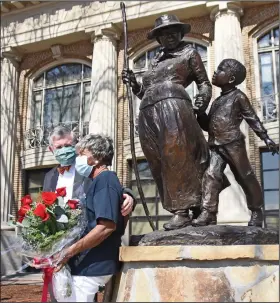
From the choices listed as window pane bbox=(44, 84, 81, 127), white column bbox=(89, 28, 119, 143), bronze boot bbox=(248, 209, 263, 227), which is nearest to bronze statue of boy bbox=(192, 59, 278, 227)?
bronze boot bbox=(248, 209, 263, 227)

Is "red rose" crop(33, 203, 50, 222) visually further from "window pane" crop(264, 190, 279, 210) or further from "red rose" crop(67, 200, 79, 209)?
"window pane" crop(264, 190, 279, 210)

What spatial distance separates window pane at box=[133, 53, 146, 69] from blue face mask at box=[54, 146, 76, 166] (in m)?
13.1

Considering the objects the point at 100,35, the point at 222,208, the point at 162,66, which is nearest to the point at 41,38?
the point at 100,35

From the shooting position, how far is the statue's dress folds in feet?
11.4

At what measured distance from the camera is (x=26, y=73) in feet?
59.2

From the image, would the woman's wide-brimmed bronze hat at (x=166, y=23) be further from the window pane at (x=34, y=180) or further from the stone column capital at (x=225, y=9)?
the window pane at (x=34, y=180)

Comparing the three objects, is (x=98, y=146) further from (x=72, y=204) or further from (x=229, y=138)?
(x=229, y=138)

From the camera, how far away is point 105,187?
106 inches

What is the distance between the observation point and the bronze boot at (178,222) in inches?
133

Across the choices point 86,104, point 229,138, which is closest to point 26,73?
point 86,104

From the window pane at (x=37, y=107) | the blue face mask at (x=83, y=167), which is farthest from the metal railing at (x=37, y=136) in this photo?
the blue face mask at (x=83, y=167)

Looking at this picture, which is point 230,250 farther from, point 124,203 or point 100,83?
point 100,83

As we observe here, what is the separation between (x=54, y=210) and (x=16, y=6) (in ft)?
54.9

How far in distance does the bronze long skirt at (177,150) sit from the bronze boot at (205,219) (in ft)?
0.39
